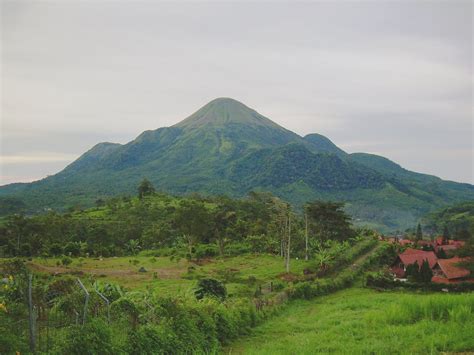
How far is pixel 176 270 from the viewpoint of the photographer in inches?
1407

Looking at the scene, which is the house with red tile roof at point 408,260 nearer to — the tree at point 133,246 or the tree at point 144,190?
the tree at point 133,246

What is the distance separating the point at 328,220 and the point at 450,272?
1592cm

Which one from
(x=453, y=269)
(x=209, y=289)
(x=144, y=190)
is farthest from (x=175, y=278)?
(x=144, y=190)

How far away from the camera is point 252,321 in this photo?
52.1 ft

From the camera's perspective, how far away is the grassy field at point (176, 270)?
1120 inches

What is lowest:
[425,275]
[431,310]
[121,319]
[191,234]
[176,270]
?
[176,270]

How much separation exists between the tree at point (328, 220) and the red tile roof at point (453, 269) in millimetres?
13419

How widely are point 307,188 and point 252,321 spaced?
179 m

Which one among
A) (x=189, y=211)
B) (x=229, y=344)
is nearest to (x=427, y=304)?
(x=229, y=344)

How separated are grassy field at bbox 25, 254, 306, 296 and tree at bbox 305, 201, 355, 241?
25.5 feet

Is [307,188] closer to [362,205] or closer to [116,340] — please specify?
[362,205]

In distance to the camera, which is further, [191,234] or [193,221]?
[191,234]

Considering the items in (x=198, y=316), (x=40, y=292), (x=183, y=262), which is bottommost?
(x=183, y=262)

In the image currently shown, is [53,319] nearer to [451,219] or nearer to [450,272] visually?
[450,272]
